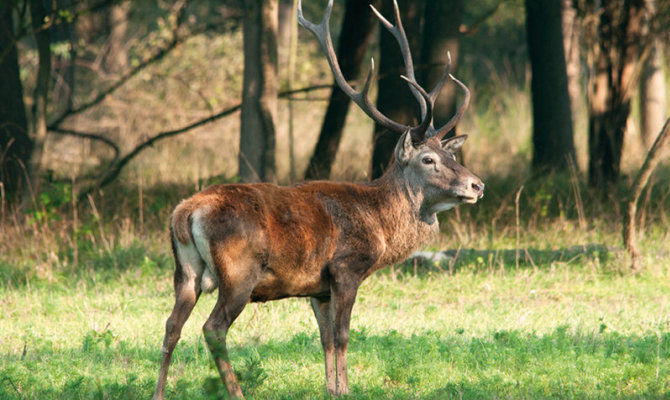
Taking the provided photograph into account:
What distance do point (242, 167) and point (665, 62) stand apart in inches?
626

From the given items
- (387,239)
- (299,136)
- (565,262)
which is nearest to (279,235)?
(387,239)

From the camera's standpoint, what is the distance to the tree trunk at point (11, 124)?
10.7 meters

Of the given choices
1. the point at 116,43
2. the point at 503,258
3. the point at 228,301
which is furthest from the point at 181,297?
the point at 116,43

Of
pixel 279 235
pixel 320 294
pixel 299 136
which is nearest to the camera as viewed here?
pixel 279 235

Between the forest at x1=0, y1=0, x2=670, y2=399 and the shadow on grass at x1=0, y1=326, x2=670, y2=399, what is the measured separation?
18mm

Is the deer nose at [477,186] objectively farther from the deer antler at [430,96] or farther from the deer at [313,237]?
the deer antler at [430,96]

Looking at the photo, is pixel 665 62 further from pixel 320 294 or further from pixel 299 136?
pixel 320 294

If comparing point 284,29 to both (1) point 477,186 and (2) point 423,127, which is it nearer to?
(2) point 423,127

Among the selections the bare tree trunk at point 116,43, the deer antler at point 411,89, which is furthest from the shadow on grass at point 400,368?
the bare tree trunk at point 116,43

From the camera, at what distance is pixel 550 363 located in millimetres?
6035

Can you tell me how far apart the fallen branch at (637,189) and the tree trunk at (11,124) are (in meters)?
6.80

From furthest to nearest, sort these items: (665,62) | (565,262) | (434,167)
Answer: (665,62) < (565,262) < (434,167)

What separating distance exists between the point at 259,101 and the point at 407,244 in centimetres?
450

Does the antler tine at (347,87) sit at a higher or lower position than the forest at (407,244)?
higher
